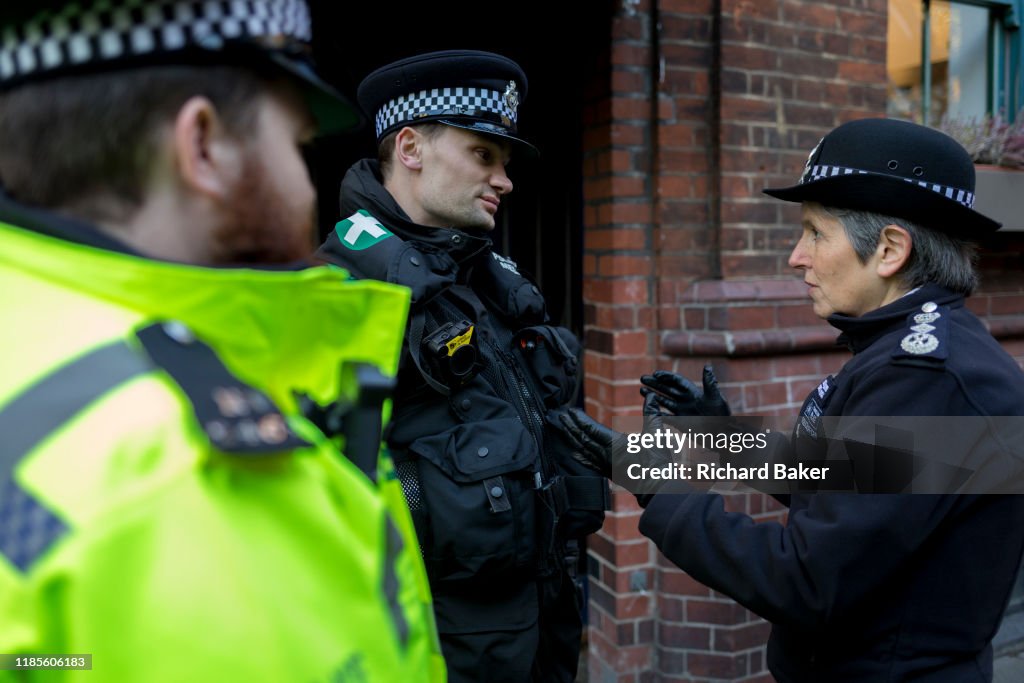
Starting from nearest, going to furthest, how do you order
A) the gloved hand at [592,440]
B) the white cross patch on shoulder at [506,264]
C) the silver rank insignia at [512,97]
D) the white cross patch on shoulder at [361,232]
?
the white cross patch on shoulder at [361,232] < the gloved hand at [592,440] < the silver rank insignia at [512,97] < the white cross patch on shoulder at [506,264]

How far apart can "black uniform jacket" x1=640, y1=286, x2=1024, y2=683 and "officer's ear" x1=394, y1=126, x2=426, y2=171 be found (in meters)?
1.24

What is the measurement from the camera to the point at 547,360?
6.92ft

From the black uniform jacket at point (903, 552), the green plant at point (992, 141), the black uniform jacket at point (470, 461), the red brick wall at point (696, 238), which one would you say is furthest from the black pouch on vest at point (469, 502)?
the green plant at point (992, 141)

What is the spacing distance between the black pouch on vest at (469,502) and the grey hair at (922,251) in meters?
0.98

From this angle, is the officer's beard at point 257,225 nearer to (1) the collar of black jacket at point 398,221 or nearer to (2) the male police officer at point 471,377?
(2) the male police officer at point 471,377

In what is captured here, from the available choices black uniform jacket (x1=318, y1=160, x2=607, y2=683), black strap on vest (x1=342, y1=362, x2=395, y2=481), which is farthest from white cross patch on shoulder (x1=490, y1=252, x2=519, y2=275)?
black strap on vest (x1=342, y1=362, x2=395, y2=481)

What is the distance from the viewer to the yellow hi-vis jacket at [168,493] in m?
0.58

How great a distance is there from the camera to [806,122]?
3082 millimetres

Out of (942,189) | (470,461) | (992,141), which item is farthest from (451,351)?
(992,141)

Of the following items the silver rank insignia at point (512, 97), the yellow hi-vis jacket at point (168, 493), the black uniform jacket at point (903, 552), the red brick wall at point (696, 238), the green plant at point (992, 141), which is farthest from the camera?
the green plant at point (992, 141)

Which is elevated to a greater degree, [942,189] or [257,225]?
[942,189]

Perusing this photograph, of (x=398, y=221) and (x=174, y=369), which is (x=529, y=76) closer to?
(x=398, y=221)

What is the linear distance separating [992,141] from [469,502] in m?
3.36

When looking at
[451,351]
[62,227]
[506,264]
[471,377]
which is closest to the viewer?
[62,227]
